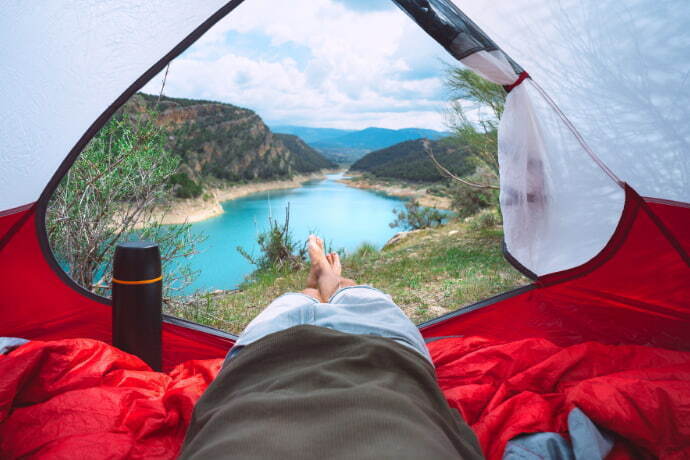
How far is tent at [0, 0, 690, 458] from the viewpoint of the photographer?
1.21 metres

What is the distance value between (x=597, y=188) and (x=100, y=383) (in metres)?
1.65

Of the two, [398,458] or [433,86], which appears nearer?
[398,458]

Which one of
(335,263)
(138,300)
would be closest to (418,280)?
(335,263)

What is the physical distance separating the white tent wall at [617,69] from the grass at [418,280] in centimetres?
165

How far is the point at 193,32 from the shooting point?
141 cm

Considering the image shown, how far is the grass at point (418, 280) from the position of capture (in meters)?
3.20

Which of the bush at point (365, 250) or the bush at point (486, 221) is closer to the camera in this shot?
the bush at point (486, 221)

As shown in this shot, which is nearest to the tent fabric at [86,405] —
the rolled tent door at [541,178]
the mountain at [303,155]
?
the rolled tent door at [541,178]

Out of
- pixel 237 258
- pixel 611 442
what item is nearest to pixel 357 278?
pixel 237 258

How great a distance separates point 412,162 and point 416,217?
3.11m

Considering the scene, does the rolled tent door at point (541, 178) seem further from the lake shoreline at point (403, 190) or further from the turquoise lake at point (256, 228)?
the lake shoreline at point (403, 190)

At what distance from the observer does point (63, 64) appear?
1.30m

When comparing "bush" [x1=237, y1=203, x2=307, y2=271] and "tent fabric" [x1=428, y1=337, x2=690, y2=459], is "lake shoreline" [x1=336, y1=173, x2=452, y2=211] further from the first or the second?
"tent fabric" [x1=428, y1=337, x2=690, y2=459]

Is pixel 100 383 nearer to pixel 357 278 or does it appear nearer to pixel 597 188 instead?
pixel 597 188
